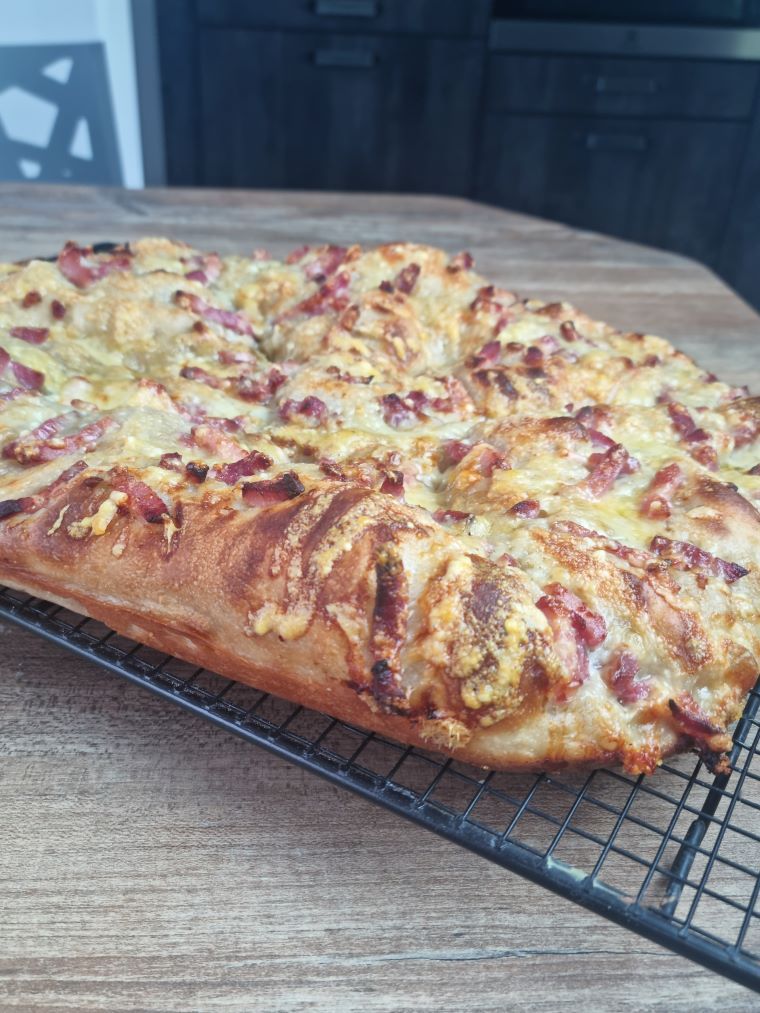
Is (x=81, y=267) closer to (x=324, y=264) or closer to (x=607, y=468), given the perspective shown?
(x=324, y=264)

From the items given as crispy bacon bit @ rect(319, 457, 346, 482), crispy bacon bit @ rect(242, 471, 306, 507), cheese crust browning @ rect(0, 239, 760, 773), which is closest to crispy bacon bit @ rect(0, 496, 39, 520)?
cheese crust browning @ rect(0, 239, 760, 773)

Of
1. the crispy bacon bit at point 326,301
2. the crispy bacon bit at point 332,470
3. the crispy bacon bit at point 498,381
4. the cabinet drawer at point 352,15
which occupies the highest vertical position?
the cabinet drawer at point 352,15

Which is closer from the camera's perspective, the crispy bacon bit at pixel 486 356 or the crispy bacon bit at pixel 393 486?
the crispy bacon bit at pixel 393 486

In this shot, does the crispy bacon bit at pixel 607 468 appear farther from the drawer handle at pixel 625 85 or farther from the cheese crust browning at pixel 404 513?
the drawer handle at pixel 625 85

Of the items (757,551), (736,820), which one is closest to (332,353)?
(757,551)

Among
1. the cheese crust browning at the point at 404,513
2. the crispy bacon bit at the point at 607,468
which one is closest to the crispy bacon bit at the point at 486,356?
the cheese crust browning at the point at 404,513

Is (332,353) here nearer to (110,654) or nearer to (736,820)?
(110,654)

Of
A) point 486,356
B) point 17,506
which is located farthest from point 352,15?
point 17,506
